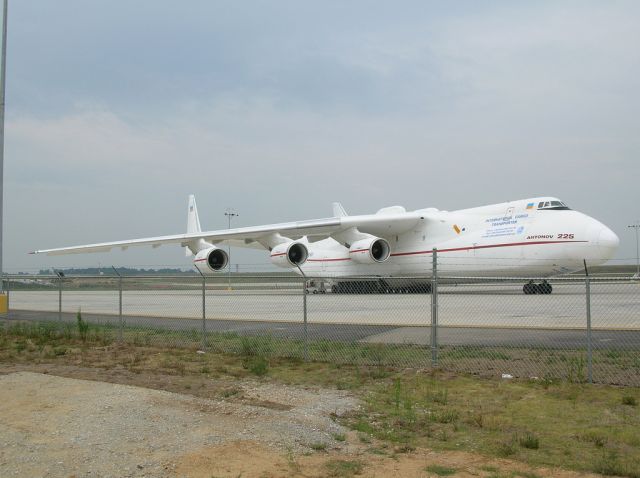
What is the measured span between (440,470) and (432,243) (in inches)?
794

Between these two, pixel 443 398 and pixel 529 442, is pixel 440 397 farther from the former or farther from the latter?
pixel 529 442

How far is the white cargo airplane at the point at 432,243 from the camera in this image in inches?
760

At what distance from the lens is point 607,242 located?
18.6 metres

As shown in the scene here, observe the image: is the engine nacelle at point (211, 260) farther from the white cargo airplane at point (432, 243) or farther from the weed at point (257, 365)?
the weed at point (257, 365)

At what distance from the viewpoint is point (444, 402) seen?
6035 millimetres

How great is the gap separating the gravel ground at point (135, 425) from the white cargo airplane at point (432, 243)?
39.0ft

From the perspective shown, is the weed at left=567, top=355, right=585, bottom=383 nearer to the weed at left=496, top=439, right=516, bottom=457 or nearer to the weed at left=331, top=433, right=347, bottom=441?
the weed at left=496, top=439, right=516, bottom=457

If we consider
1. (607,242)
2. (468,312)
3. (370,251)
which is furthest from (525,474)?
(370,251)

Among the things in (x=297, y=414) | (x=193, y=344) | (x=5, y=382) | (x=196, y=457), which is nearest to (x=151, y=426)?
(x=196, y=457)

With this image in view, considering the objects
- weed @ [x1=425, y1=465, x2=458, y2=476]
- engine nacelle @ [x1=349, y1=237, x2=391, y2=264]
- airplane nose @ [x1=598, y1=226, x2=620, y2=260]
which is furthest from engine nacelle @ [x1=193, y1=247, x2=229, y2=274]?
weed @ [x1=425, y1=465, x2=458, y2=476]

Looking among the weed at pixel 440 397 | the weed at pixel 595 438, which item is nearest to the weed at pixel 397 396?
the weed at pixel 440 397

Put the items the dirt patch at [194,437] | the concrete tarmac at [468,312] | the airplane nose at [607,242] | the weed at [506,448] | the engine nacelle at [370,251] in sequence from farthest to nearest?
the engine nacelle at [370,251] → the airplane nose at [607,242] → the concrete tarmac at [468,312] → the weed at [506,448] → the dirt patch at [194,437]

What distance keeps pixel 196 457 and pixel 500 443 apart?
7.83ft

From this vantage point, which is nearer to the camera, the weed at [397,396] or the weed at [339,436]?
the weed at [339,436]
